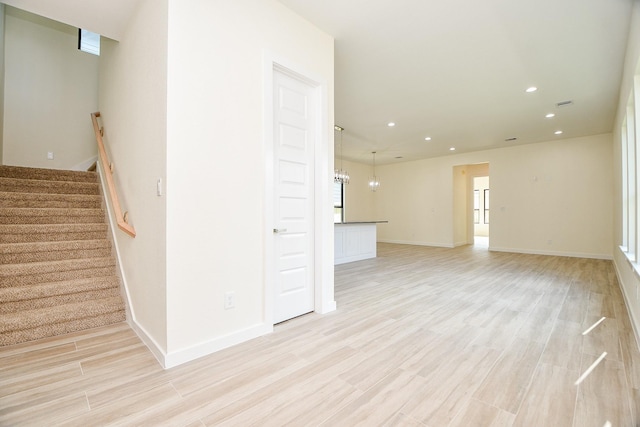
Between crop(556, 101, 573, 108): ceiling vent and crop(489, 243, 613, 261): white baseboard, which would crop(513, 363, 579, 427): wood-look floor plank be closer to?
crop(556, 101, 573, 108): ceiling vent

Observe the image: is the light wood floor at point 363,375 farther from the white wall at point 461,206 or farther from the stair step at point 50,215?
the white wall at point 461,206

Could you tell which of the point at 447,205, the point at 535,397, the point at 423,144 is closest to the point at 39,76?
the point at 535,397

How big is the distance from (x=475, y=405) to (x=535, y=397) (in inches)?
15.6

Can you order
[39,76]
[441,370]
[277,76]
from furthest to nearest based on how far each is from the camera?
[39,76]
[277,76]
[441,370]

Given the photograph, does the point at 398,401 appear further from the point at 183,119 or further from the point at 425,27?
the point at 425,27

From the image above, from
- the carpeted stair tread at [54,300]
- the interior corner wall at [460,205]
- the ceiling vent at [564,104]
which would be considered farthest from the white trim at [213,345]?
the interior corner wall at [460,205]

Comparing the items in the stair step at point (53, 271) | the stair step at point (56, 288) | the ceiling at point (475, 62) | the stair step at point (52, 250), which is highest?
the ceiling at point (475, 62)

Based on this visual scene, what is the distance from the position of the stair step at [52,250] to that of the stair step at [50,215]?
0.40 m

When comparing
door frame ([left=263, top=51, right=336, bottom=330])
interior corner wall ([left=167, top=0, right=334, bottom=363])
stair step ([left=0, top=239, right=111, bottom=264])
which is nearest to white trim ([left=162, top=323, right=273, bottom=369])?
interior corner wall ([left=167, top=0, right=334, bottom=363])

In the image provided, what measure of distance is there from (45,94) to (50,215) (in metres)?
2.85

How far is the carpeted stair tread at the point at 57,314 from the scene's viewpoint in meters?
2.26

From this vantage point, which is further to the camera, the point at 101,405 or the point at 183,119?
the point at 183,119

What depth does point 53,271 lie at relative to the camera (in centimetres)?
276

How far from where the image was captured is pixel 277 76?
266 cm
